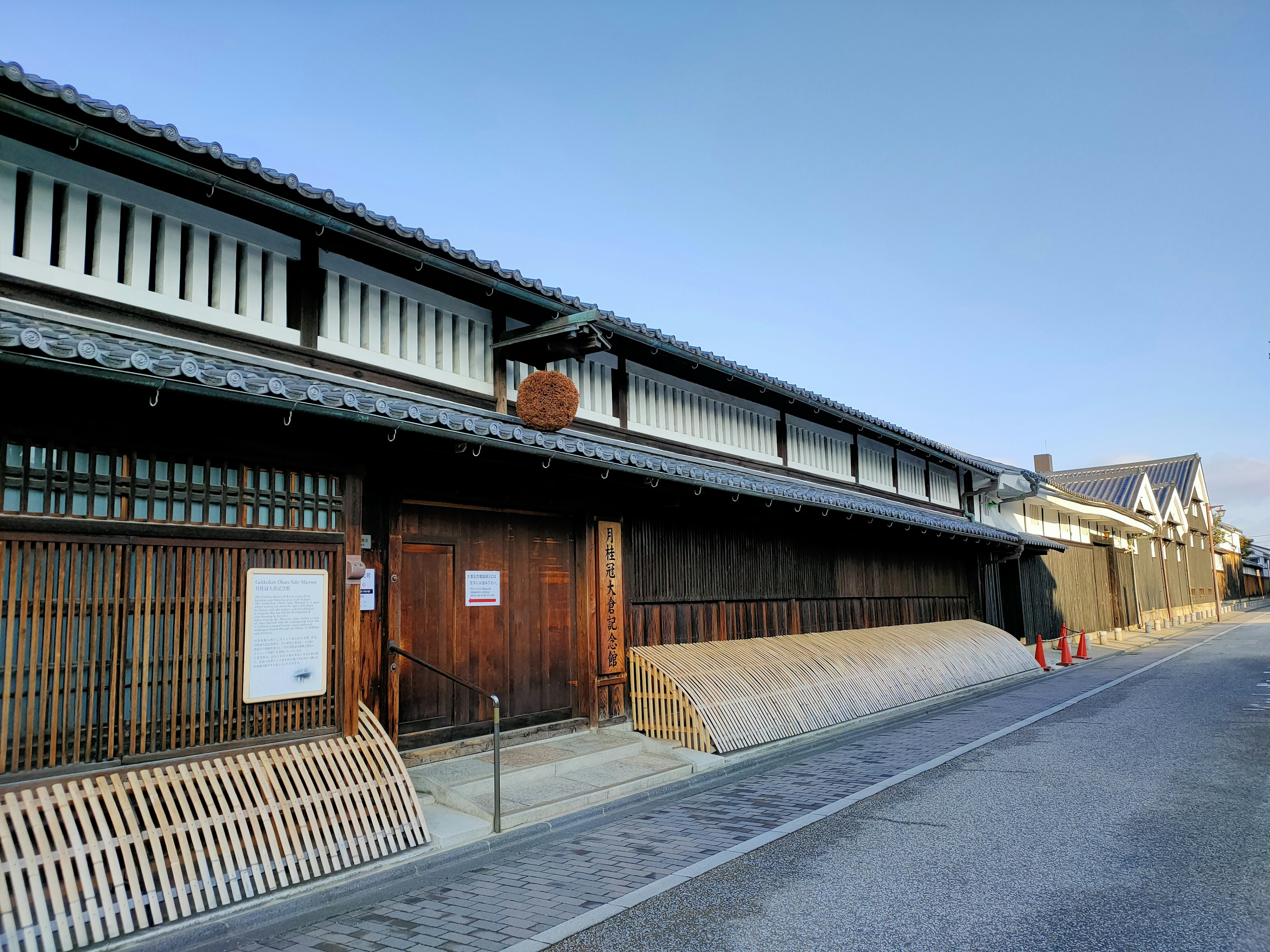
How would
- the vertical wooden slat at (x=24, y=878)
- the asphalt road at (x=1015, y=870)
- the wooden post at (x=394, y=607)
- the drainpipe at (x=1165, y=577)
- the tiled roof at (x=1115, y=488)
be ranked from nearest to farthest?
the vertical wooden slat at (x=24, y=878), the asphalt road at (x=1015, y=870), the wooden post at (x=394, y=607), the tiled roof at (x=1115, y=488), the drainpipe at (x=1165, y=577)

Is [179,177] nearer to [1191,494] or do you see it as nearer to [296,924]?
[296,924]

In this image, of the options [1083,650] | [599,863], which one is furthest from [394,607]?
[1083,650]

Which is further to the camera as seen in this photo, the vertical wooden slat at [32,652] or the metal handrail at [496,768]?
the metal handrail at [496,768]

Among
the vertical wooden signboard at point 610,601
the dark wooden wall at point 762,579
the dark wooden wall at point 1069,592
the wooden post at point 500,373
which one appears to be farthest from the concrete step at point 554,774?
the dark wooden wall at point 1069,592

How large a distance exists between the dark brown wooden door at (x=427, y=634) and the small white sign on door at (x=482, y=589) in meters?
0.20

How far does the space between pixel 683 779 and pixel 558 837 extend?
232cm

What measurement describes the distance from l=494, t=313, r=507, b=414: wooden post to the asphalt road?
573 centimetres

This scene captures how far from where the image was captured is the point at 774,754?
10.8 m

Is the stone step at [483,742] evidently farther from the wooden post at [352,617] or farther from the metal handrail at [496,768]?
the wooden post at [352,617]

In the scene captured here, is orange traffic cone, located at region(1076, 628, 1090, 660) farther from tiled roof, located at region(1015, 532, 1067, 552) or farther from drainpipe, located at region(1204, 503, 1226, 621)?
drainpipe, located at region(1204, 503, 1226, 621)

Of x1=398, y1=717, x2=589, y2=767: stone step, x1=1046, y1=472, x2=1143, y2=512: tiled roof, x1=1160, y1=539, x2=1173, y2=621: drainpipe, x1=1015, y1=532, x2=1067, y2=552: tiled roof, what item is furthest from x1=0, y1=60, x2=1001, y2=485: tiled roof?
x1=1160, y1=539, x2=1173, y2=621: drainpipe

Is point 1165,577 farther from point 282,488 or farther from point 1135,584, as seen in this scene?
point 282,488

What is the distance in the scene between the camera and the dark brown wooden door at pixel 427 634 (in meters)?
8.49

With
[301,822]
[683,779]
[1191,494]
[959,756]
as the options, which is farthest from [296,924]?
[1191,494]
